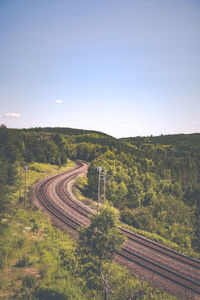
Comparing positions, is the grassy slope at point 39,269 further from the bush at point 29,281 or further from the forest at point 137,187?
the forest at point 137,187

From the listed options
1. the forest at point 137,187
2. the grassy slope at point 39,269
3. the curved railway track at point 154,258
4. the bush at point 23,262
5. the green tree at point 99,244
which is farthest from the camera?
the forest at point 137,187

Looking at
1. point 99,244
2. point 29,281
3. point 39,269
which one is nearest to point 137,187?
point 39,269

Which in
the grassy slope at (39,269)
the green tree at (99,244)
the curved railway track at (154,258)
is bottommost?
the curved railway track at (154,258)

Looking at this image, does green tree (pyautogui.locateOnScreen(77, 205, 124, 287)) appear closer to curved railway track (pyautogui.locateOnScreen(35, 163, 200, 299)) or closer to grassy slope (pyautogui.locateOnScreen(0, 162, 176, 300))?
grassy slope (pyautogui.locateOnScreen(0, 162, 176, 300))

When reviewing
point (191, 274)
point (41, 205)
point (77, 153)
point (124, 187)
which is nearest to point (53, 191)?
point (41, 205)

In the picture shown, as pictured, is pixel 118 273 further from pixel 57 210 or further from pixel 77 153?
pixel 77 153

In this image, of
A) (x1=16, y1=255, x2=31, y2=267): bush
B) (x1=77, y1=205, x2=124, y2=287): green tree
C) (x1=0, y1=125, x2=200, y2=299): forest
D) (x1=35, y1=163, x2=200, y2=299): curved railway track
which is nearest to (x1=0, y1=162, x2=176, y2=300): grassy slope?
(x1=16, y1=255, x2=31, y2=267): bush

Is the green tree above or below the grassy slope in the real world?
above

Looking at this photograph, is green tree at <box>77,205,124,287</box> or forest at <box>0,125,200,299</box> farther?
forest at <box>0,125,200,299</box>

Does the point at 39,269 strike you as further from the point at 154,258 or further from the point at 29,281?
the point at 154,258

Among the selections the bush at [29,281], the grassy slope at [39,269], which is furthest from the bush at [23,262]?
the bush at [29,281]

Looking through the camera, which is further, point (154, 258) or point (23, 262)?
point (154, 258)

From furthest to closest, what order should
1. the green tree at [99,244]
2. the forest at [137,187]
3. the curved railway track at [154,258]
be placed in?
the forest at [137,187]
the curved railway track at [154,258]
the green tree at [99,244]

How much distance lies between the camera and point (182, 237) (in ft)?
106
